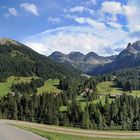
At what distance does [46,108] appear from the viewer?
643 ft

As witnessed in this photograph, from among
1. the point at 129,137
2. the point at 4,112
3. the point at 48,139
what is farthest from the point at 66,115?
the point at 48,139

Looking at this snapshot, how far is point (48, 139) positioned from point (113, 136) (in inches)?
1310

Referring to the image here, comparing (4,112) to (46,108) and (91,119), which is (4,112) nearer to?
(46,108)

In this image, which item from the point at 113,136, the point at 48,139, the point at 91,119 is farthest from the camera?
the point at 91,119

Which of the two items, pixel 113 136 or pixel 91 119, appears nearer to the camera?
pixel 113 136

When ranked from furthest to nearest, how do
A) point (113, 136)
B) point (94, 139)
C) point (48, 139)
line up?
point (113, 136), point (94, 139), point (48, 139)

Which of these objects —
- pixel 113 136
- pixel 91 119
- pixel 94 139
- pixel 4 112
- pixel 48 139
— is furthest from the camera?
pixel 4 112

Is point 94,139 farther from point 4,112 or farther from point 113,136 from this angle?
point 4,112

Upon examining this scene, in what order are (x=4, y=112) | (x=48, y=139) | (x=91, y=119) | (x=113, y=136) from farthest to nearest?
(x=4, y=112) < (x=91, y=119) < (x=113, y=136) < (x=48, y=139)

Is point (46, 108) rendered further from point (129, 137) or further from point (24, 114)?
point (129, 137)

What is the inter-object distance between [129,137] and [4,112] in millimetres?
131686

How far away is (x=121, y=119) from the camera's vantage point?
18225cm

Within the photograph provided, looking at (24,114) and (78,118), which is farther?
(24,114)

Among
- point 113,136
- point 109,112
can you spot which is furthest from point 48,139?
point 109,112
